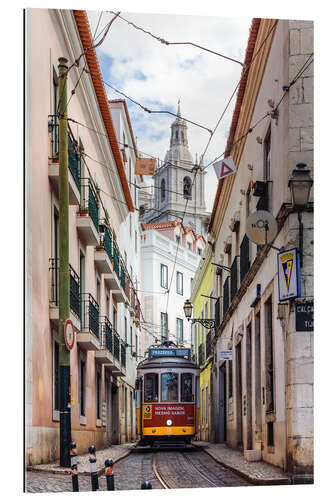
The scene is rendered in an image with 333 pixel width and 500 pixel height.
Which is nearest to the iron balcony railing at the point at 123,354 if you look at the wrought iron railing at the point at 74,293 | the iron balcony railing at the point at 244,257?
the wrought iron railing at the point at 74,293

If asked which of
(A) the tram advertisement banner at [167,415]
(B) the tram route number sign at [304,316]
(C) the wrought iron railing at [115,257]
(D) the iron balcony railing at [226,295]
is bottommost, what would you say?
(A) the tram advertisement banner at [167,415]

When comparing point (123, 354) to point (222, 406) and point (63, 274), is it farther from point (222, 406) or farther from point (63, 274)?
point (222, 406)

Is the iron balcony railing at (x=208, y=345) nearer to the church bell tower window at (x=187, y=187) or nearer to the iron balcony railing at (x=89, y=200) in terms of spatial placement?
the iron balcony railing at (x=89, y=200)

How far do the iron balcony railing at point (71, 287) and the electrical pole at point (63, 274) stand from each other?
0.07 metres

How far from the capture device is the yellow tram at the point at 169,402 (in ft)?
51.2

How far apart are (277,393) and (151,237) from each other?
2.52 meters

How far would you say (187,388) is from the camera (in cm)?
1662

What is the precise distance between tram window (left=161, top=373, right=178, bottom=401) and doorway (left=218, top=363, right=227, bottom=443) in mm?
858

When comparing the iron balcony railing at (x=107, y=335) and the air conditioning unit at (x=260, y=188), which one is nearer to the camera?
the iron balcony railing at (x=107, y=335)

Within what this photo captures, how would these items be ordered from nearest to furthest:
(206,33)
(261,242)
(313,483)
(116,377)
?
(313,483)
(206,33)
(261,242)
(116,377)

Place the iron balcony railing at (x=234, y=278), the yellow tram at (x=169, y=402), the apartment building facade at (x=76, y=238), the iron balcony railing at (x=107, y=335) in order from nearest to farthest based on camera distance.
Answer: the apartment building facade at (x=76, y=238) < the iron balcony railing at (x=107, y=335) < the iron balcony railing at (x=234, y=278) < the yellow tram at (x=169, y=402)
